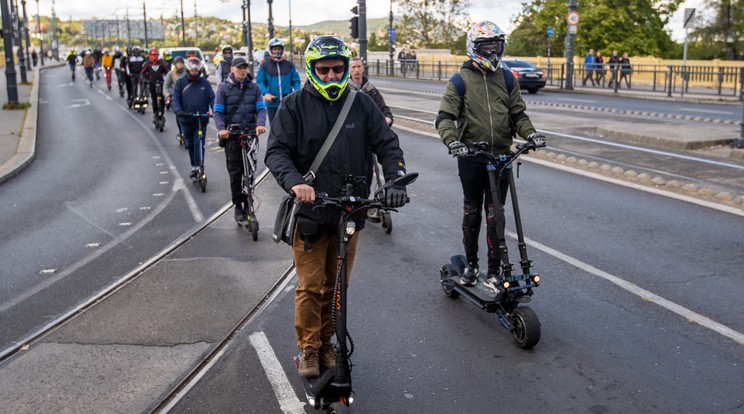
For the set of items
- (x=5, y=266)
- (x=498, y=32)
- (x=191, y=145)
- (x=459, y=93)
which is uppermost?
(x=498, y=32)

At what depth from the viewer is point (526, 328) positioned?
17.0 ft

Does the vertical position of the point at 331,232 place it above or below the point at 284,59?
below

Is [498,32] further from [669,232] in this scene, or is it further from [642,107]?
[642,107]

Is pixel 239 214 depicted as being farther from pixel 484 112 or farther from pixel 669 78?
pixel 669 78

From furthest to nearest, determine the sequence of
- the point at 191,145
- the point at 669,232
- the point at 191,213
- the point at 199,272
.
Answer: the point at 191,145 < the point at 191,213 < the point at 669,232 < the point at 199,272

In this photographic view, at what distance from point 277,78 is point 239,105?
10.5ft

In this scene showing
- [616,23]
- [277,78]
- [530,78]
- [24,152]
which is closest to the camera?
[277,78]

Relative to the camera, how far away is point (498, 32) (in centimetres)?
563

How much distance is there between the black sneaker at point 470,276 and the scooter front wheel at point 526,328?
2.37ft

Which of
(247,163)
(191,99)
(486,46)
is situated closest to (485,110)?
(486,46)

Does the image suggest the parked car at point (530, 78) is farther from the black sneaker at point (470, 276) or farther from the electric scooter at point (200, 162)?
the black sneaker at point (470, 276)

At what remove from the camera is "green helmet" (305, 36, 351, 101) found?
4250mm

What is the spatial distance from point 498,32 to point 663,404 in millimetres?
2703

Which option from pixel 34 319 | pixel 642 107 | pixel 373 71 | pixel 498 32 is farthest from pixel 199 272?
pixel 373 71
